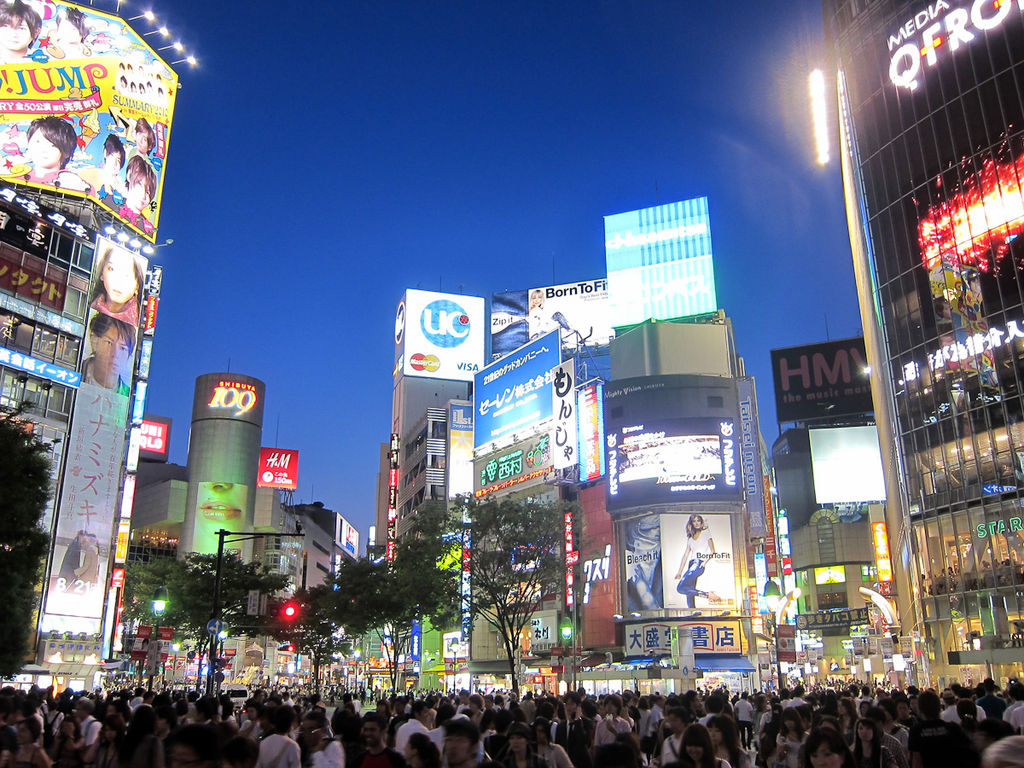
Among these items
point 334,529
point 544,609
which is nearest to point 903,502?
point 544,609

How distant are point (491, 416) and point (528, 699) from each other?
6006 centimetres

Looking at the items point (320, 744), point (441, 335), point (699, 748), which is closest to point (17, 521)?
point (320, 744)

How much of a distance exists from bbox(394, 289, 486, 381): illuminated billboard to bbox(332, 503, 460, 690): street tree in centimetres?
5108

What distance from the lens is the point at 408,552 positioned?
2213 inches

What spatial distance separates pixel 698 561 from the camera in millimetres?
61281

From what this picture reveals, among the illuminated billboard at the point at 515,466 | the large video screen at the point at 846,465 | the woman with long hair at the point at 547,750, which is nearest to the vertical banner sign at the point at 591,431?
the illuminated billboard at the point at 515,466

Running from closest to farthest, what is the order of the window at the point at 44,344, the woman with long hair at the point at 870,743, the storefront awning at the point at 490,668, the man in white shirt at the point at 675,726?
the woman with long hair at the point at 870,743
the man in white shirt at the point at 675,726
the window at the point at 44,344
the storefront awning at the point at 490,668

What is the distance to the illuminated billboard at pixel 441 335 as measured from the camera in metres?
110

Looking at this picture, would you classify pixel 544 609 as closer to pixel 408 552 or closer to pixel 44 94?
pixel 408 552

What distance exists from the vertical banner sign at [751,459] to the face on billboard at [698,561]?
1972 mm

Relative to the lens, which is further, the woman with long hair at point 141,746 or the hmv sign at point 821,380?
the hmv sign at point 821,380

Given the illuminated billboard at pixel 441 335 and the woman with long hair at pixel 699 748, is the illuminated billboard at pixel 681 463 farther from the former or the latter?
the woman with long hair at pixel 699 748

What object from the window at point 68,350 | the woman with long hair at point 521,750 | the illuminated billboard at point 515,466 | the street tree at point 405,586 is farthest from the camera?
the illuminated billboard at point 515,466

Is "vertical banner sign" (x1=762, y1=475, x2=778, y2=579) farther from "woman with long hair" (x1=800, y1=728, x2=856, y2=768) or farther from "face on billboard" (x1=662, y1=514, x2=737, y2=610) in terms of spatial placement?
"woman with long hair" (x1=800, y1=728, x2=856, y2=768)
